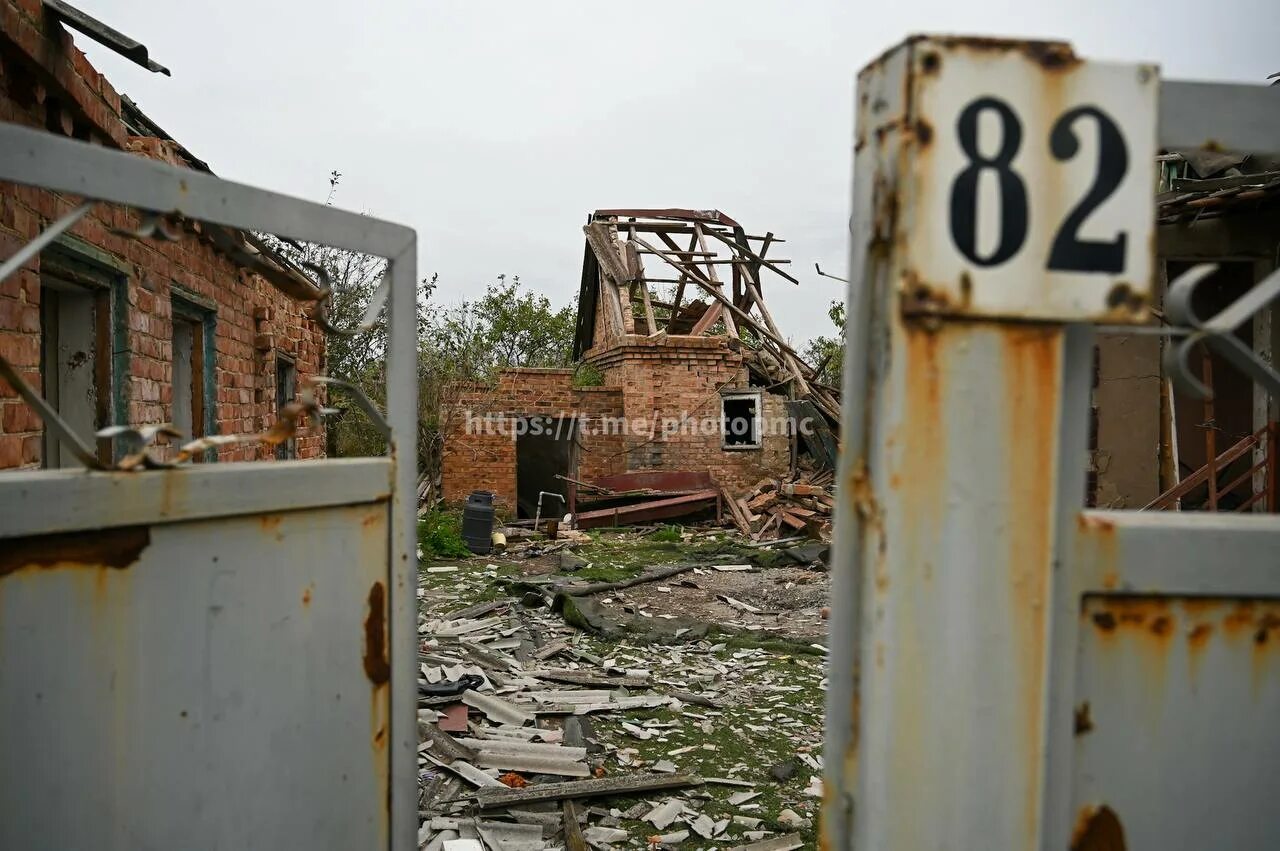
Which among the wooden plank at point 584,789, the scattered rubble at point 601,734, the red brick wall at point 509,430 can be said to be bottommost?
the scattered rubble at point 601,734

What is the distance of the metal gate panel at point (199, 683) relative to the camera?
4.13 feet

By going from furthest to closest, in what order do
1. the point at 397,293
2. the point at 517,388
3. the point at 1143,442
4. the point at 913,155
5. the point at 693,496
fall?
the point at 517,388, the point at 693,496, the point at 1143,442, the point at 397,293, the point at 913,155

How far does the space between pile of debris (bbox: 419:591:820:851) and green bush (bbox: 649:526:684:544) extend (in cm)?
525

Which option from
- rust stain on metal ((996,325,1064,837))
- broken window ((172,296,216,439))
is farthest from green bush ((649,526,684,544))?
rust stain on metal ((996,325,1064,837))

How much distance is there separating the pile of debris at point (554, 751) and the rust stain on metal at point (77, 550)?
2740mm

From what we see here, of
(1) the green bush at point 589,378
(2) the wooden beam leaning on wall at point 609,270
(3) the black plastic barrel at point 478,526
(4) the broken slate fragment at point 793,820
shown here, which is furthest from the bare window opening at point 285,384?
(2) the wooden beam leaning on wall at point 609,270

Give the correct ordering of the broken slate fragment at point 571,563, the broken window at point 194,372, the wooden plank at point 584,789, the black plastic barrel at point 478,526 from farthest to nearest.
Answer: the black plastic barrel at point 478,526, the broken slate fragment at point 571,563, the broken window at point 194,372, the wooden plank at point 584,789

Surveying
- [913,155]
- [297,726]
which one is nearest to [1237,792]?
[913,155]

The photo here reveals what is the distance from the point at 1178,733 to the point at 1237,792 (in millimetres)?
107

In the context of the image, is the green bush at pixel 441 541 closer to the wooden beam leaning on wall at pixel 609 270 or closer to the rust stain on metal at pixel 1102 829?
the wooden beam leaning on wall at pixel 609 270

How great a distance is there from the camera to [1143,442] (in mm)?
6973

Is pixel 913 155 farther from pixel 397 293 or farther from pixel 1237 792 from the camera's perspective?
pixel 397 293

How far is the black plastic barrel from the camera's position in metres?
11.3

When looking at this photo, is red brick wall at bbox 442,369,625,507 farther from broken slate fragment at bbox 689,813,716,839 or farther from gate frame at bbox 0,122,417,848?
gate frame at bbox 0,122,417,848
